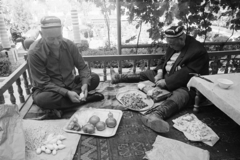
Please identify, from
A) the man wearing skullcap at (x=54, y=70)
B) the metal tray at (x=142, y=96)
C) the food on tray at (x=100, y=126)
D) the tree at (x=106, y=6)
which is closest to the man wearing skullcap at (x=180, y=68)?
the metal tray at (x=142, y=96)

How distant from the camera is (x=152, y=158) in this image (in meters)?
1.75

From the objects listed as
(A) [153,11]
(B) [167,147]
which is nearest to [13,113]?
(B) [167,147]

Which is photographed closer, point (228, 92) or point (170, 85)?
point (228, 92)

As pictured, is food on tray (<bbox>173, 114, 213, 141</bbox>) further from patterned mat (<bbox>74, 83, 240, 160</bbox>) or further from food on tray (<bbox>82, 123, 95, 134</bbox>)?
food on tray (<bbox>82, 123, 95, 134</bbox>)

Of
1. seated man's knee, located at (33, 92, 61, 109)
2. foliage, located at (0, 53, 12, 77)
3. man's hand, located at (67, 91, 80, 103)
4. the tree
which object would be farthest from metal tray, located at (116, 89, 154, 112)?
foliage, located at (0, 53, 12, 77)

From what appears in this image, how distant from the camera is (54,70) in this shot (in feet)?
8.32

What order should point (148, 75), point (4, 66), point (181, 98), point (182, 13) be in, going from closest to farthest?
point (181, 98), point (148, 75), point (182, 13), point (4, 66)

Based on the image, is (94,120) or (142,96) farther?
(142,96)

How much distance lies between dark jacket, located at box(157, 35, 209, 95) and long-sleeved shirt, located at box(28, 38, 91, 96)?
53.6 inches

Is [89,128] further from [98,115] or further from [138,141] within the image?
[138,141]

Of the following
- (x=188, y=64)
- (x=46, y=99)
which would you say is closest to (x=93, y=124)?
(x=46, y=99)

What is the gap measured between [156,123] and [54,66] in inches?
64.1

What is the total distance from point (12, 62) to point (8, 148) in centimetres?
614

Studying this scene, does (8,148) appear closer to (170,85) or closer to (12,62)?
(170,85)
